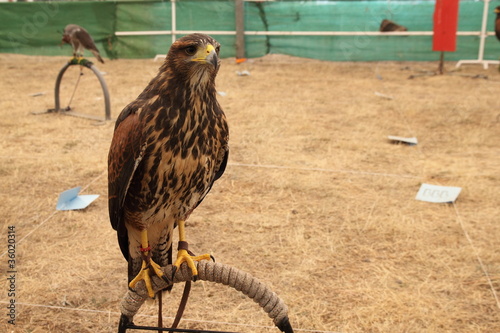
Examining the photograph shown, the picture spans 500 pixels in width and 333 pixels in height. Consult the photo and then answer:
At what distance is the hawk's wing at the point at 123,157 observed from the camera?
1.98 metres

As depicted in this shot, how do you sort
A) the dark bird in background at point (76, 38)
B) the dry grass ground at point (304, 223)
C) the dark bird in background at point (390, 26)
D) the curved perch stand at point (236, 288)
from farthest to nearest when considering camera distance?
the dark bird in background at point (390, 26) → the dark bird in background at point (76, 38) → the dry grass ground at point (304, 223) → the curved perch stand at point (236, 288)

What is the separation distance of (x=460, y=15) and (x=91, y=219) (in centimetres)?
1233

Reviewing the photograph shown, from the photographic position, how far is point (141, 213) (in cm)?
217

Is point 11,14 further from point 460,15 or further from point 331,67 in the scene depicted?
point 460,15

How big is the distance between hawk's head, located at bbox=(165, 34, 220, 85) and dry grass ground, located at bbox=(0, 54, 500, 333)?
1637mm

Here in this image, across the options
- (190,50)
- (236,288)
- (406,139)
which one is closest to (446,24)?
(406,139)

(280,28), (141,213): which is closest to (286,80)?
(280,28)

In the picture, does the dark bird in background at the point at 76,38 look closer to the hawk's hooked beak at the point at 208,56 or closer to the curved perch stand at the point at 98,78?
the curved perch stand at the point at 98,78

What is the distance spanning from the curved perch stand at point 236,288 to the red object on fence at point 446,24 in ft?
37.5

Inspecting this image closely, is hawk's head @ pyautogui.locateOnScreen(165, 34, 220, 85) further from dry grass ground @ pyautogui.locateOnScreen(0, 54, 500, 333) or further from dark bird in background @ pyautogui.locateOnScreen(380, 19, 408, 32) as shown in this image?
dark bird in background @ pyautogui.locateOnScreen(380, 19, 408, 32)

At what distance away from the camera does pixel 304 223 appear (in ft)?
14.4

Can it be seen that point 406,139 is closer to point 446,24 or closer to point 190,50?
point 190,50

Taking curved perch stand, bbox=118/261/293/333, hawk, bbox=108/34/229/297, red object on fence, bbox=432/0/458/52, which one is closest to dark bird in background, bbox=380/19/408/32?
red object on fence, bbox=432/0/458/52

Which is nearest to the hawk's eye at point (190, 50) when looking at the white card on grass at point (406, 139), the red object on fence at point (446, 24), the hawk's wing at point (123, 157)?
the hawk's wing at point (123, 157)
